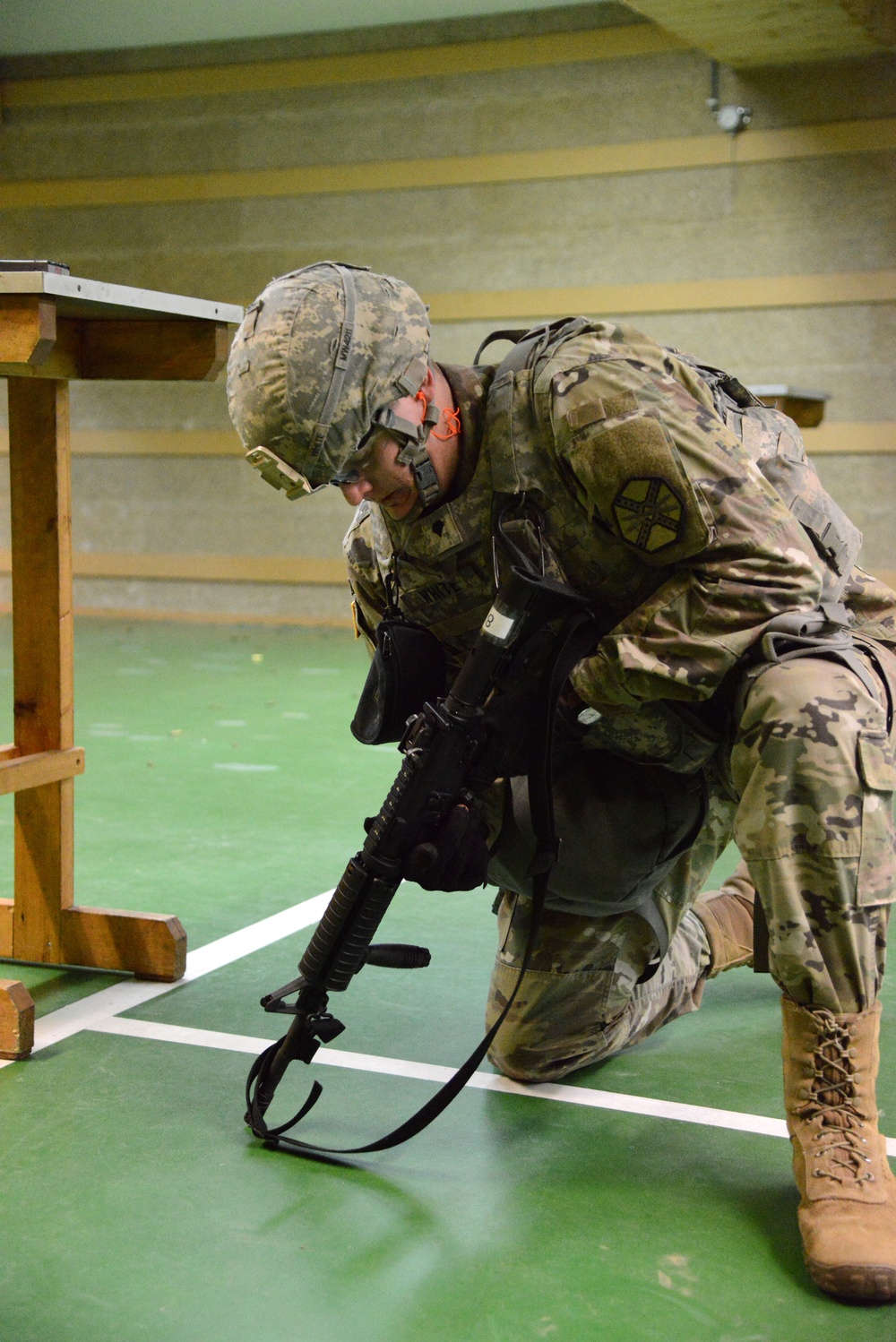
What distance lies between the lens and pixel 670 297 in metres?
8.78

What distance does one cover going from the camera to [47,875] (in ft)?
8.31

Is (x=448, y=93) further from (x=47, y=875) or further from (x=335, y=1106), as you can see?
(x=335, y=1106)

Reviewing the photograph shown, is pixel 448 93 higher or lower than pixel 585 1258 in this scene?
higher

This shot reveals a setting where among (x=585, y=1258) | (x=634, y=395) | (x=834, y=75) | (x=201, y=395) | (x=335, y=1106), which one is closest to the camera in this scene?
(x=585, y=1258)

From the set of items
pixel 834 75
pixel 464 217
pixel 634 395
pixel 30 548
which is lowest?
pixel 30 548

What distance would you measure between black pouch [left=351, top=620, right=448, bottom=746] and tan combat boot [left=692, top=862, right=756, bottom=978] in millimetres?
731

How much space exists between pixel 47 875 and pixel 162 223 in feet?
27.6

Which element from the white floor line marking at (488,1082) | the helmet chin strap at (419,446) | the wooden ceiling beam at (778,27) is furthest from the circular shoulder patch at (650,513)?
the wooden ceiling beam at (778,27)

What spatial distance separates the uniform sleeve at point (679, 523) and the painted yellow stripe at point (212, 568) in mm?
7574

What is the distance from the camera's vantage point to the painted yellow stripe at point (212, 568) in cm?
966

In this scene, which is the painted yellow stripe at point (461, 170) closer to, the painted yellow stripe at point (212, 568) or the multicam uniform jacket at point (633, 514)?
the painted yellow stripe at point (212, 568)

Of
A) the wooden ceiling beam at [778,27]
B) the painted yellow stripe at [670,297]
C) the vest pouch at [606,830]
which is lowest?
the vest pouch at [606,830]

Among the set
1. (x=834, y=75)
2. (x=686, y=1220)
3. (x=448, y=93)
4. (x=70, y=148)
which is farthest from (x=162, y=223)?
(x=686, y=1220)

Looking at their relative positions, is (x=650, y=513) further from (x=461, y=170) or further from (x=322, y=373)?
(x=461, y=170)
